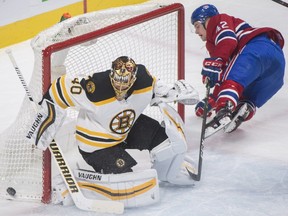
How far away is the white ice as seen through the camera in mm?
3584

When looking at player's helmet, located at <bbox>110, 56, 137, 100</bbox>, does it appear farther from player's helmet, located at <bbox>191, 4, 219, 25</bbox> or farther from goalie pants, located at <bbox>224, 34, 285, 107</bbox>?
player's helmet, located at <bbox>191, 4, 219, 25</bbox>

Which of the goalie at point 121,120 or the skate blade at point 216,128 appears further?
the skate blade at point 216,128

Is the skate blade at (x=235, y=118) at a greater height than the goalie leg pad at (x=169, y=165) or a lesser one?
lesser

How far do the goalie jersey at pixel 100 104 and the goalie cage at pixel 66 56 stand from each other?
0.10 m

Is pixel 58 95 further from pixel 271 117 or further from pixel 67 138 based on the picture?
pixel 271 117

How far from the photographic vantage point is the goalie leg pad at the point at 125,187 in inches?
140

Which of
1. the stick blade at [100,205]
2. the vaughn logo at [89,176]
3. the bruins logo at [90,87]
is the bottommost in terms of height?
the stick blade at [100,205]

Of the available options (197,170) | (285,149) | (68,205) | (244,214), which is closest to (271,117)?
(285,149)

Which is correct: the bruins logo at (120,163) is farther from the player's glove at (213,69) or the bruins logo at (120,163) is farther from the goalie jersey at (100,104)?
the player's glove at (213,69)

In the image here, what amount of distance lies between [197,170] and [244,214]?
0.42 meters

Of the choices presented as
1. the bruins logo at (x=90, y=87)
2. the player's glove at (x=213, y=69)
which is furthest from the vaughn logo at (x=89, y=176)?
the player's glove at (x=213, y=69)

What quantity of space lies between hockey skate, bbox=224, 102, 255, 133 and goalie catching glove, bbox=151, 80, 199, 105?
2.08 ft

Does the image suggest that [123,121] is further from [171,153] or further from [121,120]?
[171,153]

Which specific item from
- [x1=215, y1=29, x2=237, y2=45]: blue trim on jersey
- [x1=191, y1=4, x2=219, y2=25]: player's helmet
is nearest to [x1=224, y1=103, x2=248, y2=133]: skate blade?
[x1=215, y1=29, x2=237, y2=45]: blue trim on jersey
